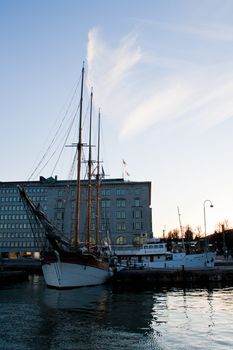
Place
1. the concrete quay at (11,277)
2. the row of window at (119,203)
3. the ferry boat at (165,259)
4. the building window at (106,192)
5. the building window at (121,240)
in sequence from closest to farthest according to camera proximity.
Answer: the concrete quay at (11,277) < the ferry boat at (165,259) < the building window at (121,240) < the row of window at (119,203) < the building window at (106,192)

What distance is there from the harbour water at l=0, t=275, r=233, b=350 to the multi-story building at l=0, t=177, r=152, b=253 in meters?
101

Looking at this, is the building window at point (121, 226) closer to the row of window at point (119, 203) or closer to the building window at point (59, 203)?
the row of window at point (119, 203)

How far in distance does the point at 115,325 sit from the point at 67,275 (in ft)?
83.8

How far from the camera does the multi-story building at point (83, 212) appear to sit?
140000 mm

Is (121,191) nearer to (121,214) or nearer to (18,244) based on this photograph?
(121,214)

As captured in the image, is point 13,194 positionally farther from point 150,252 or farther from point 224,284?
point 224,284

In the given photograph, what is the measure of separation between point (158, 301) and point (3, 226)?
134370 mm

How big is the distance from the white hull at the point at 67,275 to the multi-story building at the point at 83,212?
271 feet

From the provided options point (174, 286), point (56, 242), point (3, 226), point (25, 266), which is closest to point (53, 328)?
point (56, 242)

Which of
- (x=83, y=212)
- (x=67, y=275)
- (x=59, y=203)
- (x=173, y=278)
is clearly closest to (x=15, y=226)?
(x=59, y=203)

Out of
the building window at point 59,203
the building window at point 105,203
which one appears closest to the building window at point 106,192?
the building window at point 105,203

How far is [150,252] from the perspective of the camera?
7531 centimetres

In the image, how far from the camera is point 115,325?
2255cm

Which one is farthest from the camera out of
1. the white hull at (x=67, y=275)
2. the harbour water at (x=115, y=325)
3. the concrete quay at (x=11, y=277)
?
the concrete quay at (x=11, y=277)
